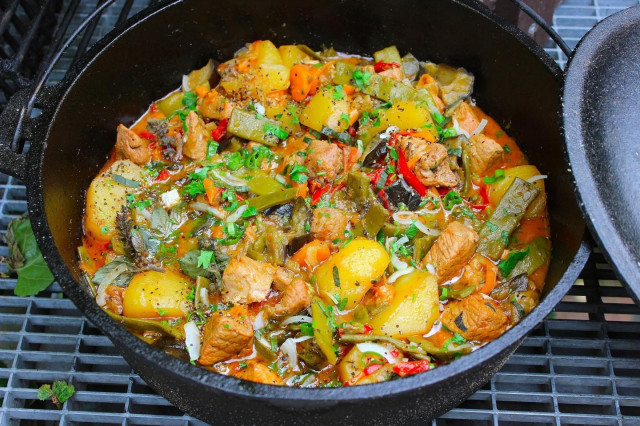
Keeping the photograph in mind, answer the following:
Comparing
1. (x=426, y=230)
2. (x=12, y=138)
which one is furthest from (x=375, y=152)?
(x=12, y=138)

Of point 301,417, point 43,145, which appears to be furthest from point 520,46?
point 43,145

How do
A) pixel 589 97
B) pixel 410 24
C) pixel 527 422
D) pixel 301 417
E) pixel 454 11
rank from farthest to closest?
pixel 410 24 → pixel 454 11 → pixel 527 422 → pixel 589 97 → pixel 301 417

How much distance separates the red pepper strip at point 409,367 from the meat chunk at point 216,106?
1.70 metres

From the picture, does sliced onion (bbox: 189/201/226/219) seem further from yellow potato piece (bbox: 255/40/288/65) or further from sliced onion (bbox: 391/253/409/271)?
yellow potato piece (bbox: 255/40/288/65)

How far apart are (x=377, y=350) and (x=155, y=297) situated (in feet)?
3.40

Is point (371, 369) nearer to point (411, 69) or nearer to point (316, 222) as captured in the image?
point (316, 222)

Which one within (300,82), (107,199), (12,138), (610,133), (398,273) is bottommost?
(398,273)

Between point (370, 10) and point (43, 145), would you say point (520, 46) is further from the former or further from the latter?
point (43, 145)

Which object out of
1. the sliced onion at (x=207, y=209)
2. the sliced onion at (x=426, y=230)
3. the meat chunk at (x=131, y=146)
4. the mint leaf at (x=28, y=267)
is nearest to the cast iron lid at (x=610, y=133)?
the sliced onion at (x=426, y=230)

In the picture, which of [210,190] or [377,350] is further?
[210,190]

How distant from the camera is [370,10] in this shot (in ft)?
12.6

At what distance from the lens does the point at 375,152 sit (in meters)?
3.36

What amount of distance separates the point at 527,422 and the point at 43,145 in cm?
263

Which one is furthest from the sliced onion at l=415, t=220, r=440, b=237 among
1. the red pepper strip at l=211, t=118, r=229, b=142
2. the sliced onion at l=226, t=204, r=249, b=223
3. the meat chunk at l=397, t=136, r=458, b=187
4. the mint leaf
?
the mint leaf
